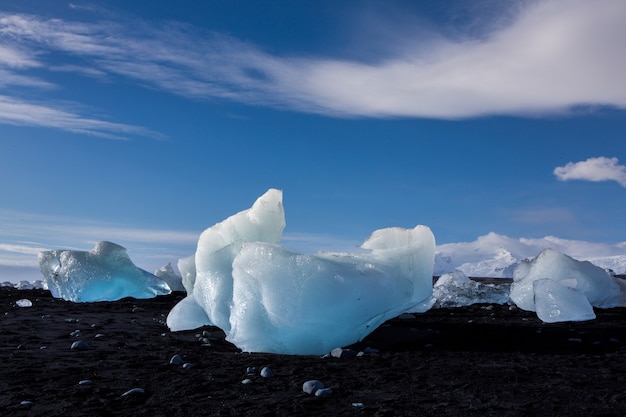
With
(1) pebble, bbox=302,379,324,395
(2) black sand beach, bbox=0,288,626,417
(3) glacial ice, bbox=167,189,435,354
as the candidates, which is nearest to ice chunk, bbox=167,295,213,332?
(2) black sand beach, bbox=0,288,626,417

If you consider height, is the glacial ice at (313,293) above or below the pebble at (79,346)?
above

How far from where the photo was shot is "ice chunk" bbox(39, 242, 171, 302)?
17.2 metres

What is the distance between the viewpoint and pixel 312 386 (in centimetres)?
541

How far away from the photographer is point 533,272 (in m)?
14.0

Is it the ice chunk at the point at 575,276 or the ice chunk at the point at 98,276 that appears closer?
the ice chunk at the point at 575,276

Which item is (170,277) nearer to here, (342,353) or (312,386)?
(342,353)

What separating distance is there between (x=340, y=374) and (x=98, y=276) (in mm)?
12752

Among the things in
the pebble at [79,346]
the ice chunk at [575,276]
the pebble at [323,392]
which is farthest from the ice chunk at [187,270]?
the pebble at [323,392]

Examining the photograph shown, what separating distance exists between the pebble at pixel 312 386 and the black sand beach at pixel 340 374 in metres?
0.10

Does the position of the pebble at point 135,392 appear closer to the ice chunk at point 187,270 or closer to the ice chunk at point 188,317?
the ice chunk at point 188,317

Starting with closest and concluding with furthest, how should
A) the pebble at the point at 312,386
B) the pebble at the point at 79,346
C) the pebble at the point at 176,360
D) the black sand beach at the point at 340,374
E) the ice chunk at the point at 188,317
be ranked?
the black sand beach at the point at 340,374 → the pebble at the point at 312,386 → the pebble at the point at 176,360 → the pebble at the point at 79,346 → the ice chunk at the point at 188,317

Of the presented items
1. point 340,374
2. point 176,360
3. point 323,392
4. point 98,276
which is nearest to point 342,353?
point 340,374

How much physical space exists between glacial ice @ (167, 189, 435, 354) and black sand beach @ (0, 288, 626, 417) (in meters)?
0.37

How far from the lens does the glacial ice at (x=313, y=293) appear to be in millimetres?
7688
